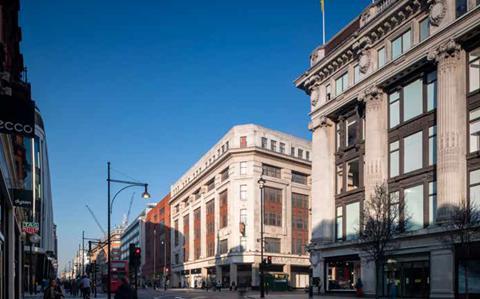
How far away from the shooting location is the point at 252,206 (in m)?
84.6

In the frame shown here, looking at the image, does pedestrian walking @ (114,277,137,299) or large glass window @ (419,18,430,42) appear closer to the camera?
pedestrian walking @ (114,277,137,299)

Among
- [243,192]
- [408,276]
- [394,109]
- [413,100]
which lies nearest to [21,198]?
[408,276]

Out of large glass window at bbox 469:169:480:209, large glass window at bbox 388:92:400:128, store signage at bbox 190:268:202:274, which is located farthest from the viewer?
store signage at bbox 190:268:202:274

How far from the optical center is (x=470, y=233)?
32719 millimetres

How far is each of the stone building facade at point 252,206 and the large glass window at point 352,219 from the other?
3594 cm

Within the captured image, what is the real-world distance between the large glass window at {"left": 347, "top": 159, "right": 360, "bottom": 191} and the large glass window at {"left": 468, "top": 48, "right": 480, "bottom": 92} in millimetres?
14161

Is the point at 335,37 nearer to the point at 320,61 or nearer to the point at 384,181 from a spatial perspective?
the point at 320,61

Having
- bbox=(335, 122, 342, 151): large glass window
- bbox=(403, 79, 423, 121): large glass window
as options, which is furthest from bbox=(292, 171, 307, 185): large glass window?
bbox=(403, 79, 423, 121): large glass window

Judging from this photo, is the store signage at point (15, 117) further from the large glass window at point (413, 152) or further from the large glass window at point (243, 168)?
the large glass window at point (243, 168)

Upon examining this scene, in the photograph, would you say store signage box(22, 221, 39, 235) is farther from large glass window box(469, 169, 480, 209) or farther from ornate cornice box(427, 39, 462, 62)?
ornate cornice box(427, 39, 462, 62)

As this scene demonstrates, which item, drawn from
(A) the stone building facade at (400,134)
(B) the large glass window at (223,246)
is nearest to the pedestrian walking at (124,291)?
(A) the stone building facade at (400,134)

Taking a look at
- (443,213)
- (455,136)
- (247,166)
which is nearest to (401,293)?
(443,213)

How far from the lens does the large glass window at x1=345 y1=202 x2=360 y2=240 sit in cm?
4700

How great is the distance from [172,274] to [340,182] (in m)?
80.7
